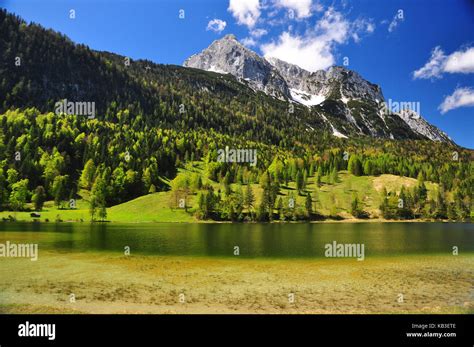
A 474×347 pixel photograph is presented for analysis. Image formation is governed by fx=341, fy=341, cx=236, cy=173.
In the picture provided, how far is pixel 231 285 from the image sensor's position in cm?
3397

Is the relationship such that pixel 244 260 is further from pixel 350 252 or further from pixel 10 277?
pixel 10 277

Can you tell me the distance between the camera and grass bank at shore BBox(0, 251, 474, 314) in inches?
1025

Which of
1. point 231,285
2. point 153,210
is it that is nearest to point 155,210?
point 153,210

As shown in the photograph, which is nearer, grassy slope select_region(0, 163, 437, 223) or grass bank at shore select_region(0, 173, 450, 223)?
grass bank at shore select_region(0, 173, 450, 223)

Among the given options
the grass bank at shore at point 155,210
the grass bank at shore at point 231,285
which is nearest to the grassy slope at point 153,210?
the grass bank at shore at point 155,210

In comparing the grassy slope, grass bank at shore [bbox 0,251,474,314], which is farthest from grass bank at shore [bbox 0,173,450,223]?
grass bank at shore [bbox 0,251,474,314]

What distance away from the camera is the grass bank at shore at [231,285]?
2605cm

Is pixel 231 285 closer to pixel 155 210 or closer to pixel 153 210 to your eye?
pixel 155 210

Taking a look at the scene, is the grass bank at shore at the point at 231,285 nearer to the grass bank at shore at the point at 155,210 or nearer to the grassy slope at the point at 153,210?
the grass bank at shore at the point at 155,210

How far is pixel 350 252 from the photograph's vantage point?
61875 millimetres

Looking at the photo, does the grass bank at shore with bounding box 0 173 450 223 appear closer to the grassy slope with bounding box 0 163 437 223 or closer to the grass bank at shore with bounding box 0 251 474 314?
the grassy slope with bounding box 0 163 437 223
